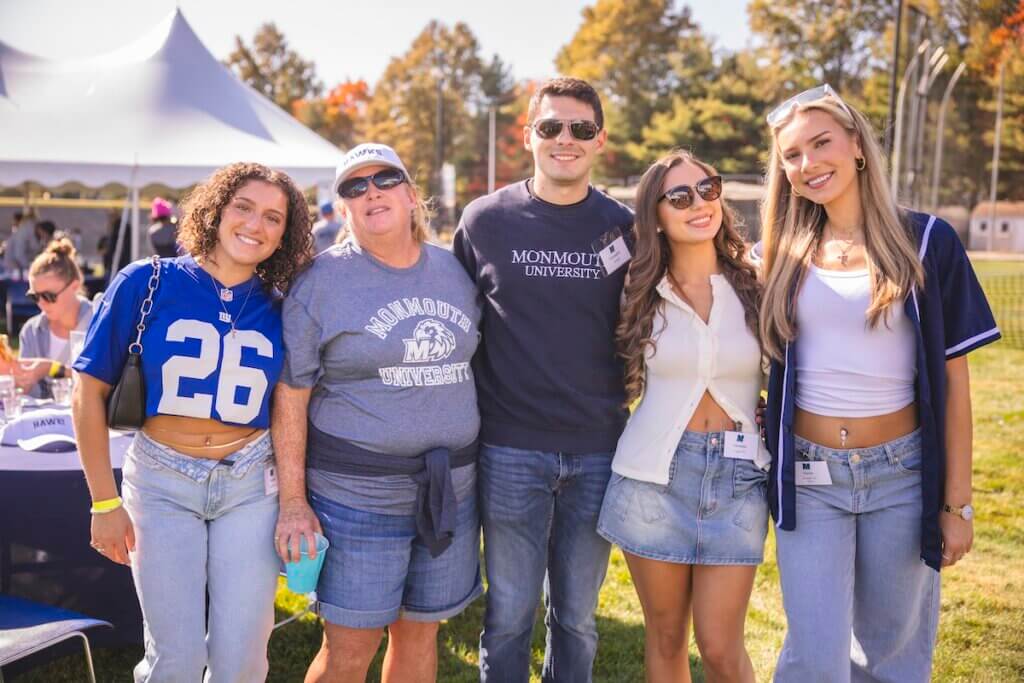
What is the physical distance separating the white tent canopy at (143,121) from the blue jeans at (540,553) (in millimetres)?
9879

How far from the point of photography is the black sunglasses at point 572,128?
10.8 feet

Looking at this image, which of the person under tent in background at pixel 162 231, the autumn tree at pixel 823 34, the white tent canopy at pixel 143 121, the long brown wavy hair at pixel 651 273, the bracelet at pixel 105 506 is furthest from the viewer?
the autumn tree at pixel 823 34

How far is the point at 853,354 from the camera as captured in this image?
278 centimetres

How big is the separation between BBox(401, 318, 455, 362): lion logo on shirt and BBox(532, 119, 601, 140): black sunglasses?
0.83 m

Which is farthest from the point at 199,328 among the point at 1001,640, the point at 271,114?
the point at 271,114

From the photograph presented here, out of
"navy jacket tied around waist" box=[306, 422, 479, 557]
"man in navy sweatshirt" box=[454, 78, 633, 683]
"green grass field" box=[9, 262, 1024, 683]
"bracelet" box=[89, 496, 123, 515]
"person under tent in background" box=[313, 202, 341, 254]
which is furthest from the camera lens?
"person under tent in background" box=[313, 202, 341, 254]

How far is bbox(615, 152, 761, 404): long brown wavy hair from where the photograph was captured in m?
3.08

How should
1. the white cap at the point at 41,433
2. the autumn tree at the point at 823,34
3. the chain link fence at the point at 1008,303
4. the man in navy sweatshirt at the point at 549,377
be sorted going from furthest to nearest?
the autumn tree at the point at 823,34 → the chain link fence at the point at 1008,303 → the white cap at the point at 41,433 → the man in navy sweatshirt at the point at 549,377

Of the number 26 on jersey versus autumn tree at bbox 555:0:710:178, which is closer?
the number 26 on jersey

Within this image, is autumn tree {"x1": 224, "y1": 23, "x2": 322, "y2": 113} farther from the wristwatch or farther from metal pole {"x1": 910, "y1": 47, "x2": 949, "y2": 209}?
the wristwatch

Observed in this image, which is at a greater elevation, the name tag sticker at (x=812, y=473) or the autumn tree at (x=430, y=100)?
the autumn tree at (x=430, y=100)

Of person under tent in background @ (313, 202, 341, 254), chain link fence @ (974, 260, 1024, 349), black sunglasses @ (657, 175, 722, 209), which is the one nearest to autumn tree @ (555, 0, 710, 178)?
chain link fence @ (974, 260, 1024, 349)

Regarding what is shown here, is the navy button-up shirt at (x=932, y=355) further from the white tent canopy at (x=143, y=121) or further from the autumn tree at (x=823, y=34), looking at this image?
the autumn tree at (x=823, y=34)

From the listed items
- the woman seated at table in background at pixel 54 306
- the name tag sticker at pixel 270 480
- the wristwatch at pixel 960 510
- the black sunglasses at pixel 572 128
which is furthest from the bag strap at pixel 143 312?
the woman seated at table in background at pixel 54 306
